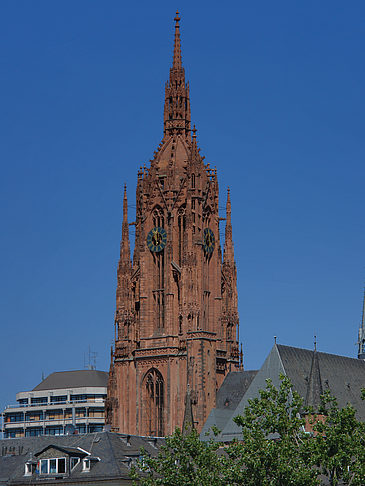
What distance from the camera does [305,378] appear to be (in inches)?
5458

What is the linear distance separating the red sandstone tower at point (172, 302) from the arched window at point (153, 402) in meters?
0.12

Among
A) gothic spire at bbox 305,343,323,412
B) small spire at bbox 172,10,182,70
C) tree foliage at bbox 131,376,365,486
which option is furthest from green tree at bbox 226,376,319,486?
small spire at bbox 172,10,182,70

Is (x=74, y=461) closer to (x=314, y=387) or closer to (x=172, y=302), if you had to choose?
(x=314, y=387)

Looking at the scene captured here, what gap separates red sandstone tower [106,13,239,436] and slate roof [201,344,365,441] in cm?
758

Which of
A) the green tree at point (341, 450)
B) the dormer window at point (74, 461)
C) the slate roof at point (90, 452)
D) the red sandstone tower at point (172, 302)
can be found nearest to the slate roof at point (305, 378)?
the red sandstone tower at point (172, 302)

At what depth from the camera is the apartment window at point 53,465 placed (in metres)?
113

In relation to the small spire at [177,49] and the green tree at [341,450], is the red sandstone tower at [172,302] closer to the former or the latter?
the small spire at [177,49]

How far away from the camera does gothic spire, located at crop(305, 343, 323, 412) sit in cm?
13462

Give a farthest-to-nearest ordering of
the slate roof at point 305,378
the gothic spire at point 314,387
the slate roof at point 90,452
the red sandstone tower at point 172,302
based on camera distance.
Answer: the red sandstone tower at point 172,302 < the slate roof at point 305,378 < the gothic spire at point 314,387 < the slate roof at point 90,452

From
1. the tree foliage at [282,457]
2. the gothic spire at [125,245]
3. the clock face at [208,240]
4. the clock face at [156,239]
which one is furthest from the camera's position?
the gothic spire at [125,245]

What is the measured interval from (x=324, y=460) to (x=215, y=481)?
789 centimetres

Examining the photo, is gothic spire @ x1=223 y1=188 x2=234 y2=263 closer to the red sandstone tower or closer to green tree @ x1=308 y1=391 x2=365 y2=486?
the red sandstone tower

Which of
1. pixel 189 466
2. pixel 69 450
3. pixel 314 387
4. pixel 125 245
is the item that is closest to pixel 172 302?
pixel 125 245

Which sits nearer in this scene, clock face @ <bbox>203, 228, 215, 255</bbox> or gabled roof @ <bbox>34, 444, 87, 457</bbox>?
gabled roof @ <bbox>34, 444, 87, 457</bbox>
